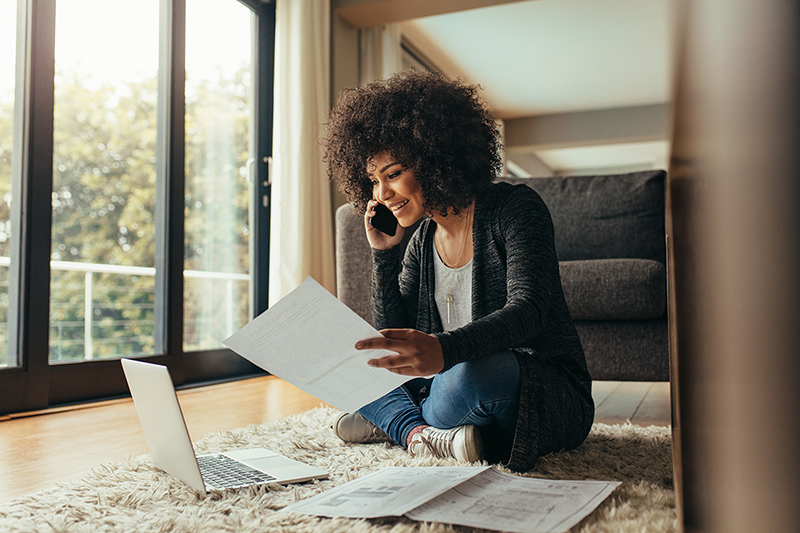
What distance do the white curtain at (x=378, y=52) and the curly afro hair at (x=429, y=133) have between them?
2.71m

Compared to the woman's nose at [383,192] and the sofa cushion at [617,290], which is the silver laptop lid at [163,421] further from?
the sofa cushion at [617,290]

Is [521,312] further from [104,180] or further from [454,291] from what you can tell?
[104,180]

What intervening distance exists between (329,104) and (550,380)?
2773 millimetres

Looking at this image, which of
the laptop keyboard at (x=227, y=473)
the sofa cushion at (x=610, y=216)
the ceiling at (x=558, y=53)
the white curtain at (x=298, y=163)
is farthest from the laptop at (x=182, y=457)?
the ceiling at (x=558, y=53)

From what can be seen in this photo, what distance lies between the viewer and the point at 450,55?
528 cm

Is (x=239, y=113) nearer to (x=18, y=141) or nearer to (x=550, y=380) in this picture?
(x=18, y=141)

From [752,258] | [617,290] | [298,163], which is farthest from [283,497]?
[298,163]

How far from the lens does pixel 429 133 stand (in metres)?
1.23

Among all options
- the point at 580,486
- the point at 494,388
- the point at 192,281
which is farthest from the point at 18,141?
the point at 580,486

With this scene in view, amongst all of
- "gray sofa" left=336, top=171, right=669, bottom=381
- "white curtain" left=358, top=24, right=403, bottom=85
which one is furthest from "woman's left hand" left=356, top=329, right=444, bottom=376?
"white curtain" left=358, top=24, right=403, bottom=85

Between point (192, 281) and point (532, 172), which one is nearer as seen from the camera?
point (192, 281)

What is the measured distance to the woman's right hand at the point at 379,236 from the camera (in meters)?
1.32

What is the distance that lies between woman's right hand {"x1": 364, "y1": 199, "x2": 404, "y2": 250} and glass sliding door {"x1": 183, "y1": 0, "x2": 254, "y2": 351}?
183 cm

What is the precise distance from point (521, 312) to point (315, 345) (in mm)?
342
